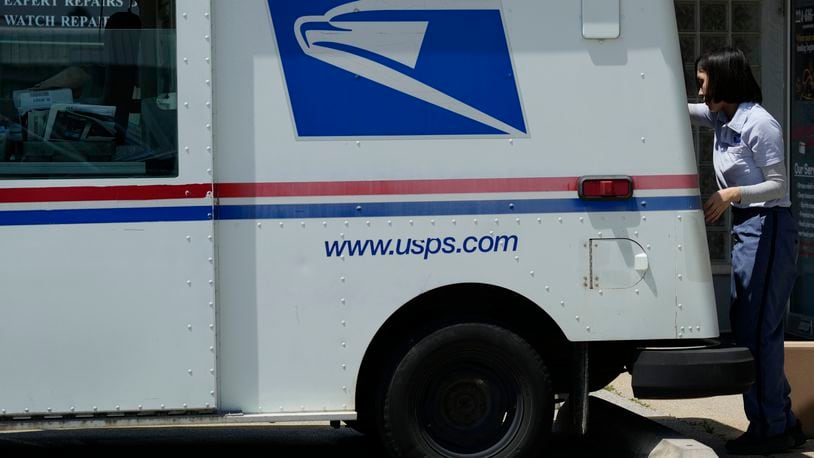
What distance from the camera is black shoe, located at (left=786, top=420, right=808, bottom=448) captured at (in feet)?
Answer: 20.7

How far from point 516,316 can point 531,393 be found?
355 mm

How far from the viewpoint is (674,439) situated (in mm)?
5863

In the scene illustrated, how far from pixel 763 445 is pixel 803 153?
11.4 ft

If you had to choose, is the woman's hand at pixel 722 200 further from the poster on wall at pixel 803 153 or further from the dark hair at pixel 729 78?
the poster on wall at pixel 803 153

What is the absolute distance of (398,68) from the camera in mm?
5402

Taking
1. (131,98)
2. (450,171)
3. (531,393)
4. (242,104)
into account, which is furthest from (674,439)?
(131,98)

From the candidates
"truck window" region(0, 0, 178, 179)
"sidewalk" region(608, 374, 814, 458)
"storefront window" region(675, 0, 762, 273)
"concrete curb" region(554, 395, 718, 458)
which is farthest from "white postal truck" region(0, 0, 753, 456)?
"storefront window" region(675, 0, 762, 273)

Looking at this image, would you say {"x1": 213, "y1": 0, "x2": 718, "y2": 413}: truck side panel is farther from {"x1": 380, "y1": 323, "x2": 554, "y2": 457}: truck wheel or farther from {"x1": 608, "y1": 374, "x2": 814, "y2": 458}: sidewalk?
{"x1": 608, "y1": 374, "x2": 814, "y2": 458}: sidewalk

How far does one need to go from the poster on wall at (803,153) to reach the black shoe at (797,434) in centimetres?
272

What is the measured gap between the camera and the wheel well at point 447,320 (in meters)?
5.54

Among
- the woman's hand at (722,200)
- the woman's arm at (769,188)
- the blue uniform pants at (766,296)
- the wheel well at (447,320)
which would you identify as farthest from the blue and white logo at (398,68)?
the blue uniform pants at (766,296)

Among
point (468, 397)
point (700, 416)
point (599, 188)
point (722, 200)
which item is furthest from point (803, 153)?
point (468, 397)

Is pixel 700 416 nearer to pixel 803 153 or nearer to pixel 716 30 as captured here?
pixel 803 153

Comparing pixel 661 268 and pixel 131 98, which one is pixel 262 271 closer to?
pixel 131 98
